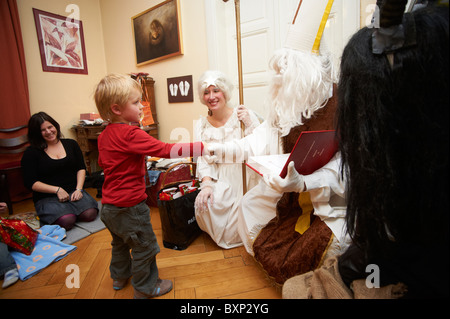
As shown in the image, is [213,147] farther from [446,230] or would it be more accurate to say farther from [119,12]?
[119,12]

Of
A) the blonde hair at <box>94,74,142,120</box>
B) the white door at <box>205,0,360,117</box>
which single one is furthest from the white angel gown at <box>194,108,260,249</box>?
the blonde hair at <box>94,74,142,120</box>

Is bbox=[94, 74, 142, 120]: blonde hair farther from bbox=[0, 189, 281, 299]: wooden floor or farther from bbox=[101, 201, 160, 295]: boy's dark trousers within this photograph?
bbox=[0, 189, 281, 299]: wooden floor

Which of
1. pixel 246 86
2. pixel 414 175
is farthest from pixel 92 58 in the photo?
pixel 414 175

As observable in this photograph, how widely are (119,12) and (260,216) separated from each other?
3.67m

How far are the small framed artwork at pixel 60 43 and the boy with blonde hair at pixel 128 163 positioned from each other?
2985mm

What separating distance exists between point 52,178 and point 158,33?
207 cm

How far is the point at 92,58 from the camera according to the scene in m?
3.73

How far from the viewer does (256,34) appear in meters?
2.27

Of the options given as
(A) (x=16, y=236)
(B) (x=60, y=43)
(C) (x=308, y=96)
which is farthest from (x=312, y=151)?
(B) (x=60, y=43)

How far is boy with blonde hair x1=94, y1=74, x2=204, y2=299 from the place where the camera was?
108 centimetres

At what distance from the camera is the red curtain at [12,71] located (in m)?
2.76

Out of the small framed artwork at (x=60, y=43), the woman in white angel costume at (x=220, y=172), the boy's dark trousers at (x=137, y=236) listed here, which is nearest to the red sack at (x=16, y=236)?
the boy's dark trousers at (x=137, y=236)

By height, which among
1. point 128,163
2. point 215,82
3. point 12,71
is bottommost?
point 128,163

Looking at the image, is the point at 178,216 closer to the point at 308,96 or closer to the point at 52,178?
the point at 308,96
